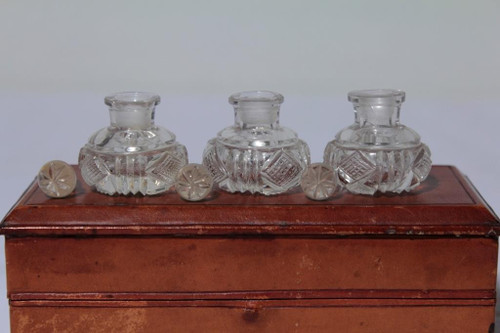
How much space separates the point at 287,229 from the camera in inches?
114

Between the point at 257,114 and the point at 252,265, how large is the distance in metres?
0.46

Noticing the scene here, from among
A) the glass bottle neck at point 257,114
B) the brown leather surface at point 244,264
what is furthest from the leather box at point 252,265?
the glass bottle neck at point 257,114

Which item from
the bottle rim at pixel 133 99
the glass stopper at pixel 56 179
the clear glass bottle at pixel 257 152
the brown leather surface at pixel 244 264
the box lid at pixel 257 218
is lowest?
the brown leather surface at pixel 244 264

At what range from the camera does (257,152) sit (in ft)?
9.82

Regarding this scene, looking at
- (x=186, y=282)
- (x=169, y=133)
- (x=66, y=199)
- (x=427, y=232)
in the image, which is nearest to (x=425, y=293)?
(x=427, y=232)

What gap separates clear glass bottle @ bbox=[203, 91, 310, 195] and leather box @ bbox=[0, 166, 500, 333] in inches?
2.7

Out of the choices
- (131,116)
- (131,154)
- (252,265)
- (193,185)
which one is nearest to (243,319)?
(252,265)

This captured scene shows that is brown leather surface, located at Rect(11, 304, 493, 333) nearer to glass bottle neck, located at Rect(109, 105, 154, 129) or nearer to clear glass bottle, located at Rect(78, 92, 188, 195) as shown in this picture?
clear glass bottle, located at Rect(78, 92, 188, 195)

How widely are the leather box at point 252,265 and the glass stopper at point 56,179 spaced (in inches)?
2.5

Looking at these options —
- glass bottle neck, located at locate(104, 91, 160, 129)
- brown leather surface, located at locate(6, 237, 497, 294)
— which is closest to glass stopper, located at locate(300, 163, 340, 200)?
brown leather surface, located at locate(6, 237, 497, 294)

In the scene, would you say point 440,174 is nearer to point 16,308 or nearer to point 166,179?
point 166,179

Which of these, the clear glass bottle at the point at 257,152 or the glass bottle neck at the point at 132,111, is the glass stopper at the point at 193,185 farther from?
the glass bottle neck at the point at 132,111

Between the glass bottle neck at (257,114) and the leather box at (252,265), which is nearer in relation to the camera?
the leather box at (252,265)

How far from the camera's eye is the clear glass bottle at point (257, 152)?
3002mm
